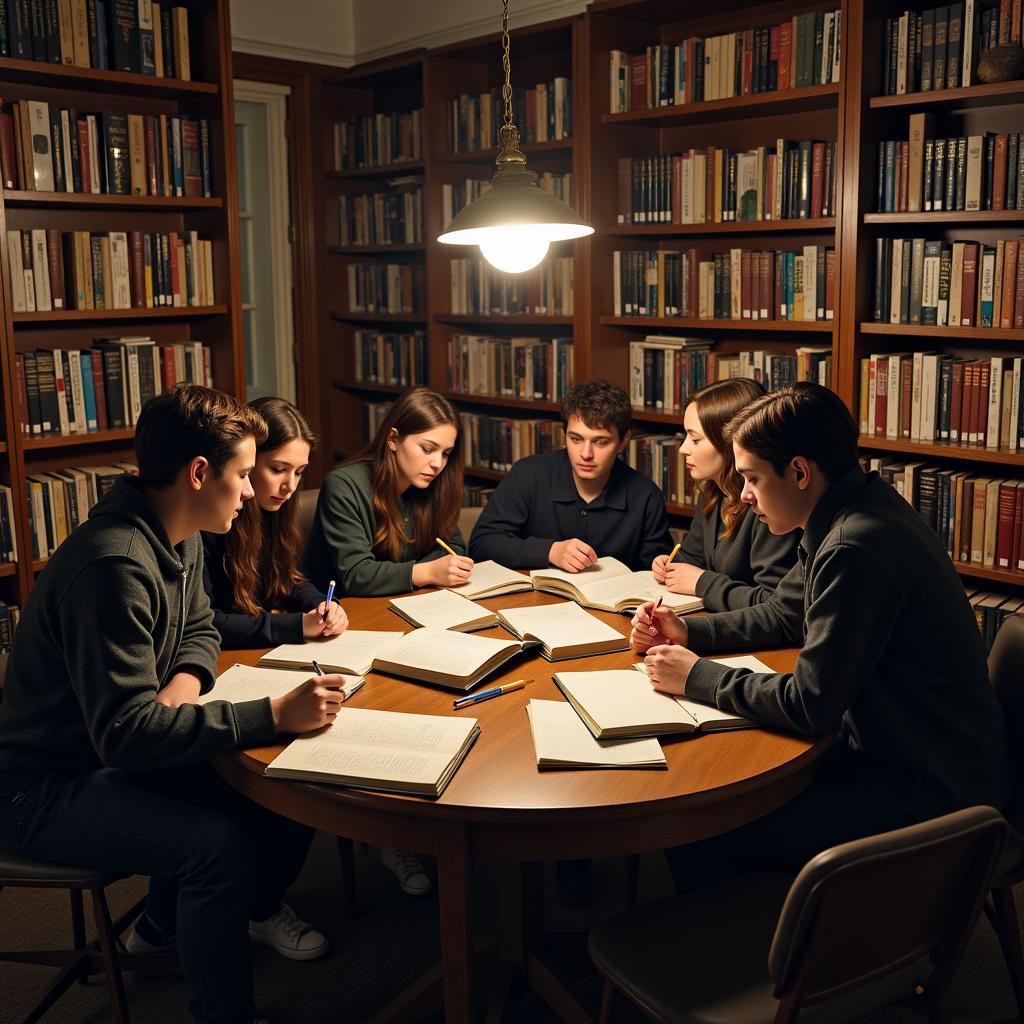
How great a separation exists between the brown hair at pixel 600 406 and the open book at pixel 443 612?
68 centimetres

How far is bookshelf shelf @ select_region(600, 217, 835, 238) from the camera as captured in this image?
3.19 metres

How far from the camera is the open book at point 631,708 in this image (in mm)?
1714

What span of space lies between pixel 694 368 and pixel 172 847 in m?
2.41

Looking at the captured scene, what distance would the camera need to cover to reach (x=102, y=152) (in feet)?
11.5

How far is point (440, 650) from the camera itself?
6.71 feet

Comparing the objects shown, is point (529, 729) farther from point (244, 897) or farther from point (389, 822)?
point (244, 897)

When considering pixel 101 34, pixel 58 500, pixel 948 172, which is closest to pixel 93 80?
pixel 101 34

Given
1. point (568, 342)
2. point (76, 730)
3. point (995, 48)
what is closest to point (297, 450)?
point (76, 730)

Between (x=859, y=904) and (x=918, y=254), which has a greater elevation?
(x=918, y=254)

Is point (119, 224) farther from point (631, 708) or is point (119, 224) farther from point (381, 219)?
point (631, 708)

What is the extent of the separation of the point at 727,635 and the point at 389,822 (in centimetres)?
83

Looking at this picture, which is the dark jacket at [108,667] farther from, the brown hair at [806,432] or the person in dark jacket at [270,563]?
the brown hair at [806,432]

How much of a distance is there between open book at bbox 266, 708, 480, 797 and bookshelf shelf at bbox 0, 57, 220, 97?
8.02 feet

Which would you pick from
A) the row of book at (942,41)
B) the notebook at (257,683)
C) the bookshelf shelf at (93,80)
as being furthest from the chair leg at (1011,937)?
the bookshelf shelf at (93,80)
